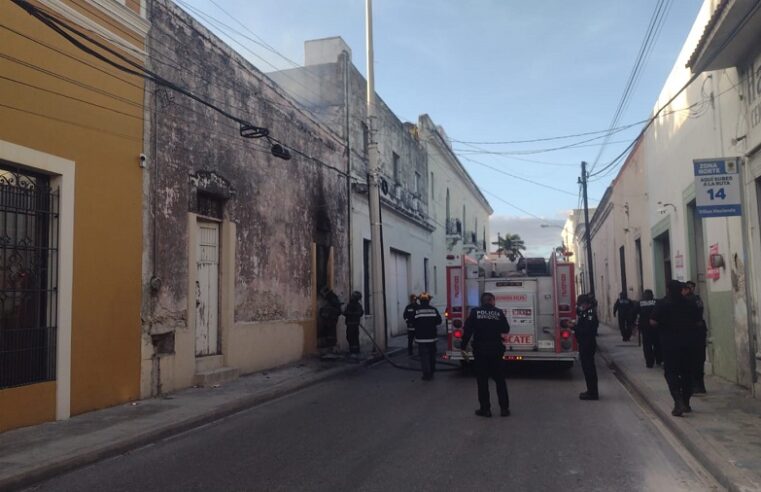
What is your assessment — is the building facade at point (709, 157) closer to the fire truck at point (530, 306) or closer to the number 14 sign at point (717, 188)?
the number 14 sign at point (717, 188)

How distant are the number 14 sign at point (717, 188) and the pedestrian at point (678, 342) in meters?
1.33

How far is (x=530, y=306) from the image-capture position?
12781 millimetres

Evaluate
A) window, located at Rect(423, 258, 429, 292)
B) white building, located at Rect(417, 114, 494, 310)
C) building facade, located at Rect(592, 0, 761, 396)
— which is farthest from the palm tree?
building facade, located at Rect(592, 0, 761, 396)

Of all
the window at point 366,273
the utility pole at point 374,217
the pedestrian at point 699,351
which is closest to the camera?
the pedestrian at point 699,351

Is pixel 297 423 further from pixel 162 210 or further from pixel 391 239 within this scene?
pixel 391 239

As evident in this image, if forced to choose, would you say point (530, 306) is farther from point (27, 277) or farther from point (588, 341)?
point (27, 277)

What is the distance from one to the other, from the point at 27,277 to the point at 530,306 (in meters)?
8.85

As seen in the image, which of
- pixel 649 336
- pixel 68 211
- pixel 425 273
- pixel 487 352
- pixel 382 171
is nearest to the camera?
pixel 68 211

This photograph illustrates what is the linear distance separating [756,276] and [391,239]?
51.0 feet

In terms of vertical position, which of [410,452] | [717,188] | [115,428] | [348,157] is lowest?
[410,452]

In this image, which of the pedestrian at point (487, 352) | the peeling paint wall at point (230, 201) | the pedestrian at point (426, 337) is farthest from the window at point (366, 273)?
the pedestrian at point (487, 352)

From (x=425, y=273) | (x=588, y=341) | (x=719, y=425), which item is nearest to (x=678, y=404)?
(x=719, y=425)

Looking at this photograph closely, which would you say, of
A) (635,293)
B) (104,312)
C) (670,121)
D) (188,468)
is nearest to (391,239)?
(635,293)

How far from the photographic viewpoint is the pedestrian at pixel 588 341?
10.0 metres
